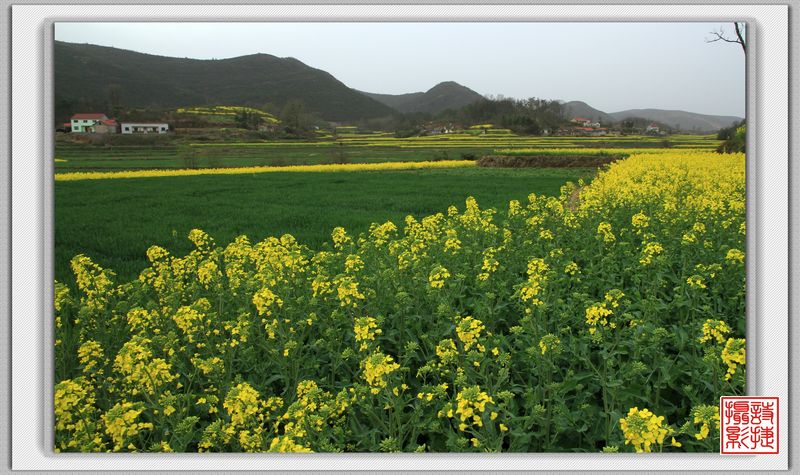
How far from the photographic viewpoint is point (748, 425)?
8.57 ft

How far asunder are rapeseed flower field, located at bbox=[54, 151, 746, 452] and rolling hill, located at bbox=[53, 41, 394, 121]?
34.0 inches

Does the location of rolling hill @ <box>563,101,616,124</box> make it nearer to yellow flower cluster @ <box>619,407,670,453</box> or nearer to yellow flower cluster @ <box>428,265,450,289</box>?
yellow flower cluster @ <box>428,265,450,289</box>

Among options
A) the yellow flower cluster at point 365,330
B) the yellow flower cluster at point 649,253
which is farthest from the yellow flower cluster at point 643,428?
the yellow flower cluster at point 649,253

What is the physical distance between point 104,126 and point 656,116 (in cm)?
346

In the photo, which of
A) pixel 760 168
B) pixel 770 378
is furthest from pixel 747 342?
pixel 760 168

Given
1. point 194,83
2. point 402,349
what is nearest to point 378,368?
point 402,349

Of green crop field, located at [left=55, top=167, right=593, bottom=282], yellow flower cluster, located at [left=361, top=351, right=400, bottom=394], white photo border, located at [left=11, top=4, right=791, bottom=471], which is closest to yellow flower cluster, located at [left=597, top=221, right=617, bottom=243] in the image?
green crop field, located at [left=55, top=167, right=593, bottom=282]

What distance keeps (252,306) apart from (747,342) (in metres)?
→ 2.69

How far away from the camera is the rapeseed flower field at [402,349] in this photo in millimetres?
2354

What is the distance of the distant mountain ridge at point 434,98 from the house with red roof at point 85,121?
5.07 ft

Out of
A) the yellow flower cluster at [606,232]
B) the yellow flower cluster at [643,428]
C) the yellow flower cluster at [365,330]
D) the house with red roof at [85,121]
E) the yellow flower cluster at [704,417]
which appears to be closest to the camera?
the yellow flower cluster at [643,428]

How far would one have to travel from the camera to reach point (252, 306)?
133 inches

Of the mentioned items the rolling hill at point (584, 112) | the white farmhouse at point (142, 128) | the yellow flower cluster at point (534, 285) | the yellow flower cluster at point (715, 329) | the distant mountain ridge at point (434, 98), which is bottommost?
the yellow flower cluster at point (715, 329)

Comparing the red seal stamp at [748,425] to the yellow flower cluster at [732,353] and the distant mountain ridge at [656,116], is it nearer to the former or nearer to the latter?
the yellow flower cluster at [732,353]
